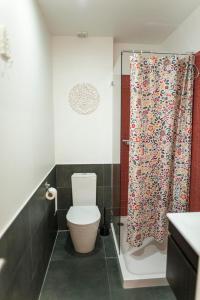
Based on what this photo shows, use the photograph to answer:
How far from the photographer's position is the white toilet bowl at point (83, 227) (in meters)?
2.17

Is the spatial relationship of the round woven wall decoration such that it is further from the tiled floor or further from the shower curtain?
the tiled floor

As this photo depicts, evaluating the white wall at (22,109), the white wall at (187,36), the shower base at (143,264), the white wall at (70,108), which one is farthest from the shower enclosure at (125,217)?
the white wall at (22,109)

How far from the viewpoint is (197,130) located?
6.15 ft

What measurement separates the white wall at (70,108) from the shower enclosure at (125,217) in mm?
219

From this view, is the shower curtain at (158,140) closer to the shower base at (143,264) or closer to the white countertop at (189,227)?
the shower base at (143,264)

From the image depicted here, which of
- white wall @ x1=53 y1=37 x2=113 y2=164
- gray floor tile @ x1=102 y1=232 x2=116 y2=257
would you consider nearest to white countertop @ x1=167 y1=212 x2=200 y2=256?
gray floor tile @ x1=102 y1=232 x2=116 y2=257

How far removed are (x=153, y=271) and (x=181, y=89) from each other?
→ 177 centimetres

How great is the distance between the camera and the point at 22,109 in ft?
4.67

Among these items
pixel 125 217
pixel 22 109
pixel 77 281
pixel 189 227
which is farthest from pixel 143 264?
pixel 22 109

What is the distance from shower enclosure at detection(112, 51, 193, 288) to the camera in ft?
6.25

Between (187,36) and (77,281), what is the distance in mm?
2620

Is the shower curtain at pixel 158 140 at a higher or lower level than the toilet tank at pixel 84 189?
higher

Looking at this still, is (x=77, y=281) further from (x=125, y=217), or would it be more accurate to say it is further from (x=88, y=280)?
(x=125, y=217)

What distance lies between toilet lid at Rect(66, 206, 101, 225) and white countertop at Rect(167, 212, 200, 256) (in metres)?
1.01
